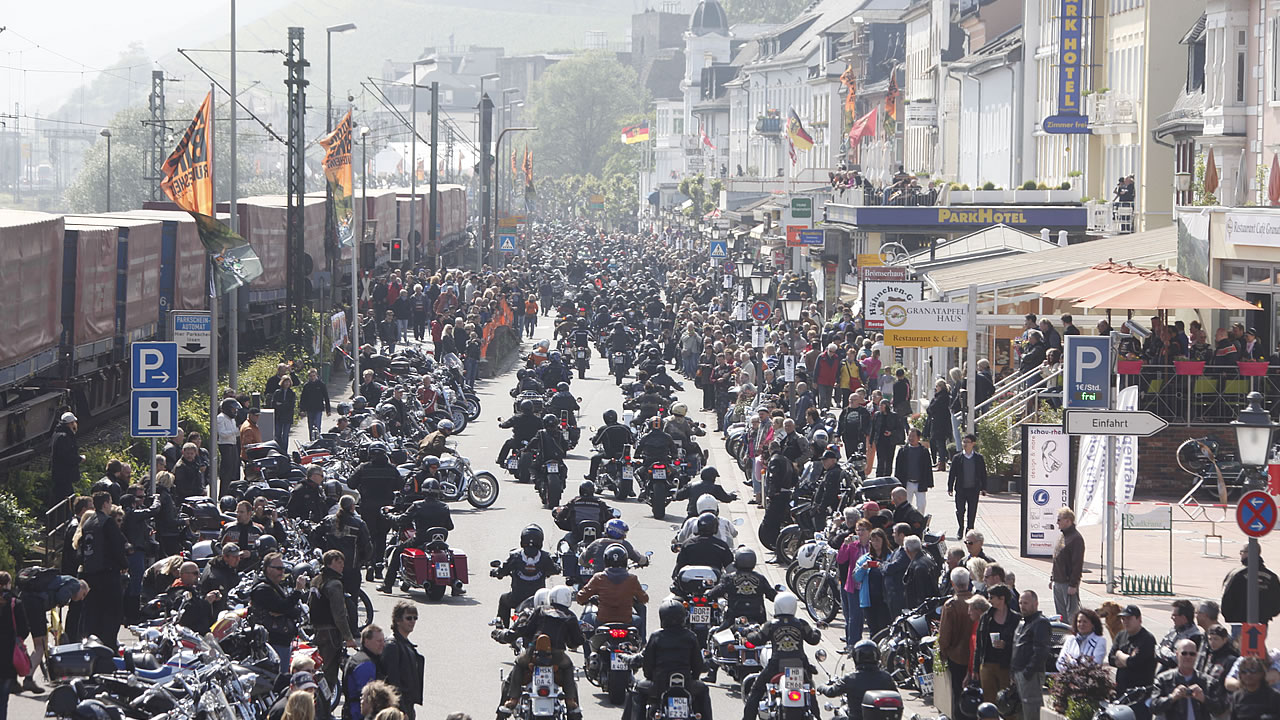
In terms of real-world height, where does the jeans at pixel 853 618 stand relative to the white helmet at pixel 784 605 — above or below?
below

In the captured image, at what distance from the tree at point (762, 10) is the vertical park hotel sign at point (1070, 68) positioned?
5552 inches

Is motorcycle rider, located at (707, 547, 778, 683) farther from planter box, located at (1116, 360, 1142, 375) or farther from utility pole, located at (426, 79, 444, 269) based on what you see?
utility pole, located at (426, 79, 444, 269)

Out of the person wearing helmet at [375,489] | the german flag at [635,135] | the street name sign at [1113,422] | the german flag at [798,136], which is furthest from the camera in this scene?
the german flag at [635,135]

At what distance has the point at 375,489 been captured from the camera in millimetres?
20797

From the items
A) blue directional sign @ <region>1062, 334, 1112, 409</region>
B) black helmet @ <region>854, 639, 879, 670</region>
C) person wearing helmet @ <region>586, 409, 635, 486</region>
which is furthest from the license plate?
person wearing helmet @ <region>586, 409, 635, 486</region>

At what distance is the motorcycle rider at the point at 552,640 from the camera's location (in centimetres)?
1330

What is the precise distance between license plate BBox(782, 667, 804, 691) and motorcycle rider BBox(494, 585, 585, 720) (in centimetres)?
146

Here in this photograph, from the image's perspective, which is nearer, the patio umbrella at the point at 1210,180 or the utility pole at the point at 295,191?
the patio umbrella at the point at 1210,180

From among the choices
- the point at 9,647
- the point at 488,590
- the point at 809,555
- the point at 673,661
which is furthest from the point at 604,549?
the point at 9,647

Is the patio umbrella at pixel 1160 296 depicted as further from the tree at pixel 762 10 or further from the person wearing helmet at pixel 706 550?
the tree at pixel 762 10

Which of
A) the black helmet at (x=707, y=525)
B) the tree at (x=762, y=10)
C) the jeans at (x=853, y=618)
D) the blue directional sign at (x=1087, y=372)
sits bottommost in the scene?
the jeans at (x=853, y=618)

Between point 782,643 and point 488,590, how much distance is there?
8015 mm

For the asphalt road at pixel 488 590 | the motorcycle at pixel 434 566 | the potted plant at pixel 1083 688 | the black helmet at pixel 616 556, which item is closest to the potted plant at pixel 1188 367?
the asphalt road at pixel 488 590

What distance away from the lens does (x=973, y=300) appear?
28.4m
